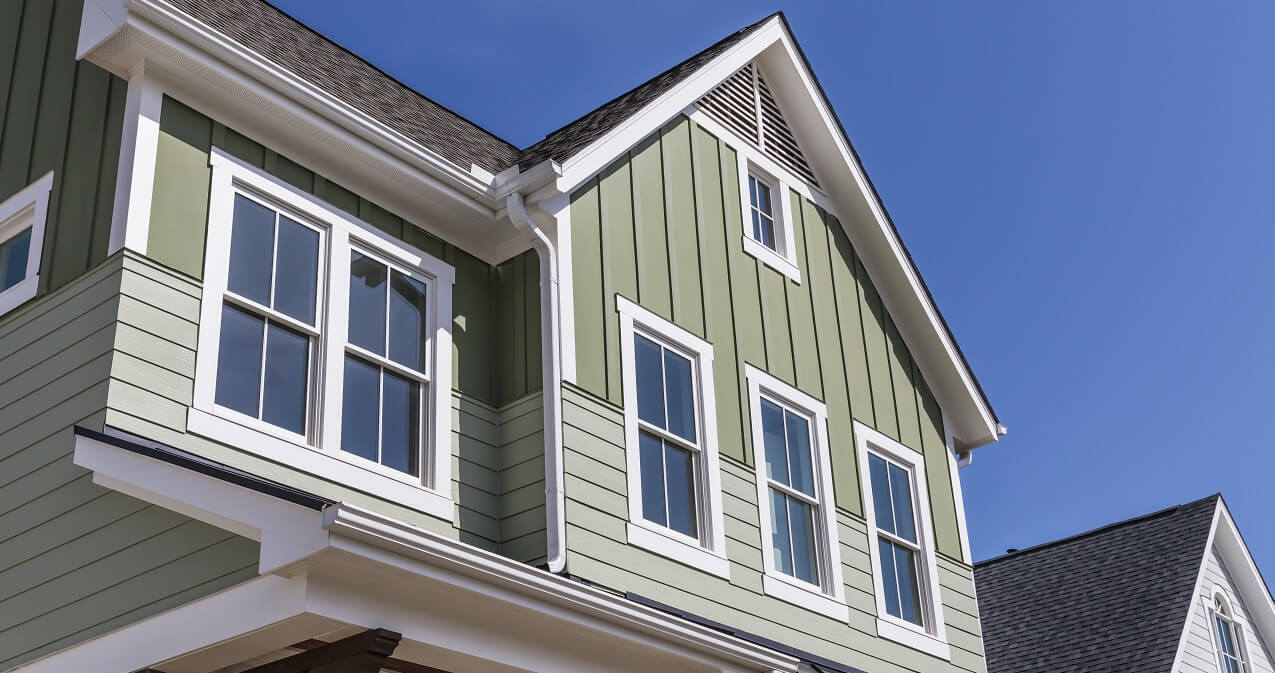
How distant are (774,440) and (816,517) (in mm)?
720

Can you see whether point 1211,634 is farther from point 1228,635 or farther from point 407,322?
point 407,322

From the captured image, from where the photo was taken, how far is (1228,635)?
61.6 feet

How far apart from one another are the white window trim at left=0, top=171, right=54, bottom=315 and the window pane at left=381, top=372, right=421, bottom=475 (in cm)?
221

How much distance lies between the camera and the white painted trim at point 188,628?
6258 millimetres

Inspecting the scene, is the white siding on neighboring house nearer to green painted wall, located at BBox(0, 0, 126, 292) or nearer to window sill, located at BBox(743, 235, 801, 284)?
window sill, located at BBox(743, 235, 801, 284)

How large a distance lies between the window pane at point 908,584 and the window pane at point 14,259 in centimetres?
727

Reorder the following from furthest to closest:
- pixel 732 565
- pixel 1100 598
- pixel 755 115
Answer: pixel 1100 598 < pixel 755 115 < pixel 732 565

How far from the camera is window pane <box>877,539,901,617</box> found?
11398 millimetres

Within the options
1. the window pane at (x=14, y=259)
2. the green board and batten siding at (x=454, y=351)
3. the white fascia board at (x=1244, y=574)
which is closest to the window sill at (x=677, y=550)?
Answer: the green board and batten siding at (x=454, y=351)

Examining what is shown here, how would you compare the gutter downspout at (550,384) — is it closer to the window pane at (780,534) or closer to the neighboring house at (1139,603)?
the window pane at (780,534)

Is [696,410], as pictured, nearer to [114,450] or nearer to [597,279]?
[597,279]

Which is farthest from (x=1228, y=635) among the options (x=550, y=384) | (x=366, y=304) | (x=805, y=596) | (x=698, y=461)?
(x=366, y=304)

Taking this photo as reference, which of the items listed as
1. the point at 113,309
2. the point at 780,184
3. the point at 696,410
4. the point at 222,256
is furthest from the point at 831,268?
the point at 113,309

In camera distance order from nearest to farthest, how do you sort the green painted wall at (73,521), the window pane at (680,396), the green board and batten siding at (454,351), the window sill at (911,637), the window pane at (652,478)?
the green painted wall at (73,521)
the green board and batten siding at (454,351)
the window pane at (652,478)
the window pane at (680,396)
the window sill at (911,637)
